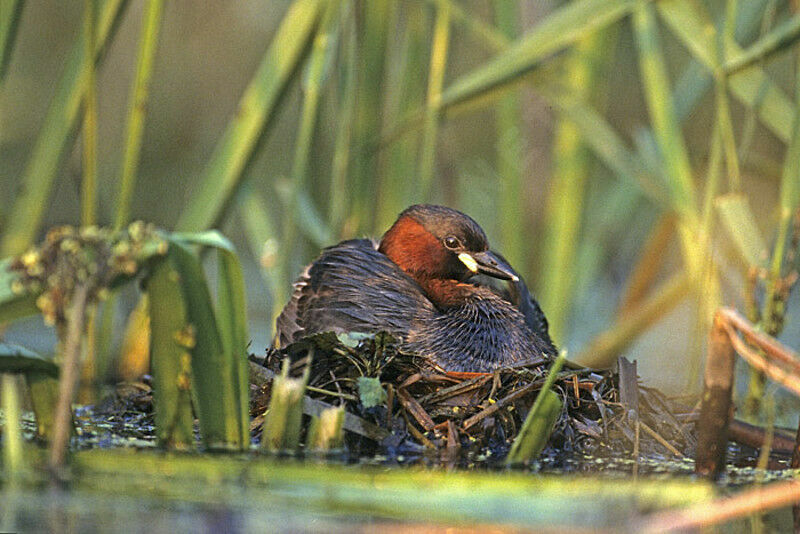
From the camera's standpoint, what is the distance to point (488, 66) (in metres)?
5.05

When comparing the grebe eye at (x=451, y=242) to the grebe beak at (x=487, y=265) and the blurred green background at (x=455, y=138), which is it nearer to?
the grebe beak at (x=487, y=265)

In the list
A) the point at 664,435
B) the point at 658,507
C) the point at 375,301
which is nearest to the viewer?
the point at 658,507

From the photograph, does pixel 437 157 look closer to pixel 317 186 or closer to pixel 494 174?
pixel 494 174

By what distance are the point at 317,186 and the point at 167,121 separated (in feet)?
10.1

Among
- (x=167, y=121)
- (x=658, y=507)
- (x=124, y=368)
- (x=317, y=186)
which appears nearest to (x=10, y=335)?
(x=124, y=368)

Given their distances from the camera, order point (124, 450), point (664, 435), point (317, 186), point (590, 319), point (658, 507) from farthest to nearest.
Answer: point (590, 319)
point (317, 186)
point (664, 435)
point (124, 450)
point (658, 507)

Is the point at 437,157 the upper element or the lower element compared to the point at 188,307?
upper

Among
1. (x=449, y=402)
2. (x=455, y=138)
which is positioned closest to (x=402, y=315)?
(x=449, y=402)

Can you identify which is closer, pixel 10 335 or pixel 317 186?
pixel 317 186

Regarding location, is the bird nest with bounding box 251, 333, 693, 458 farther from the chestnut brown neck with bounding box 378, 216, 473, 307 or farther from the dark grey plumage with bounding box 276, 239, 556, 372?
the chestnut brown neck with bounding box 378, 216, 473, 307

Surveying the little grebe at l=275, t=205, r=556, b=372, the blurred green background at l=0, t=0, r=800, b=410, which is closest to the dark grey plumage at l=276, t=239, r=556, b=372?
the little grebe at l=275, t=205, r=556, b=372

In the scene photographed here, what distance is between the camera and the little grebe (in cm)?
436

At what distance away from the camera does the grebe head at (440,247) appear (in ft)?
→ 15.6

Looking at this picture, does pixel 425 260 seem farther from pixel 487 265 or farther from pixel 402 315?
pixel 402 315
